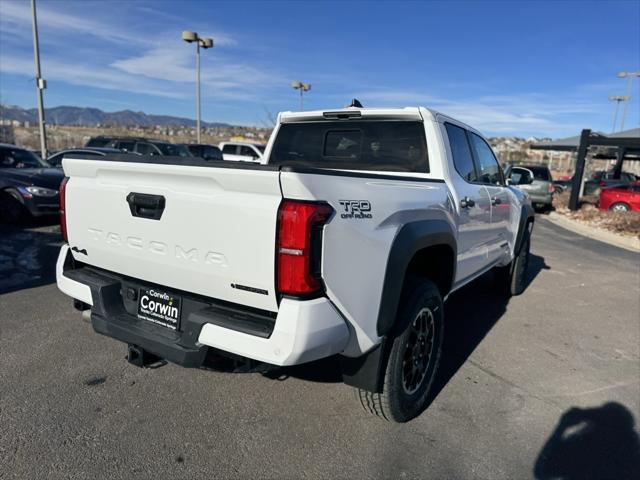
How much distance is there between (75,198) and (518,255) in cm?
519

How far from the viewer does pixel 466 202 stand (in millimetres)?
3637

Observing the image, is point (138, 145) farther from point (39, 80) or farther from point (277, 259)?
point (277, 259)

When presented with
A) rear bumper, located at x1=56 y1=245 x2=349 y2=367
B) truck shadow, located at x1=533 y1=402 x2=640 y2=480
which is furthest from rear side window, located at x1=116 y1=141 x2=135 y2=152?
truck shadow, located at x1=533 y1=402 x2=640 y2=480

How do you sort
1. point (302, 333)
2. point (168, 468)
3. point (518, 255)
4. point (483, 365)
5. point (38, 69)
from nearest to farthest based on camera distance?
point (302, 333)
point (168, 468)
point (483, 365)
point (518, 255)
point (38, 69)

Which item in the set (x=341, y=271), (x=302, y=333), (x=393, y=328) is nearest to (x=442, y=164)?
(x=393, y=328)

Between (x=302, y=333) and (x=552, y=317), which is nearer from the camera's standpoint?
(x=302, y=333)

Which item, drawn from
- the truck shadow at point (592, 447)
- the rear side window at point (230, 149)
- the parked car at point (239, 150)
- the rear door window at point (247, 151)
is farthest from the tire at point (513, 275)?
the rear side window at point (230, 149)

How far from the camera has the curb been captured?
11753mm

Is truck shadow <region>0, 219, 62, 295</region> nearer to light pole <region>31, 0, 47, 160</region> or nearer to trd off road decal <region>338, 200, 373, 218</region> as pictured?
trd off road decal <region>338, 200, 373, 218</region>

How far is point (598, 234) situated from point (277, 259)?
13.9 m

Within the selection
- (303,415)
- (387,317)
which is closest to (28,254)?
(303,415)

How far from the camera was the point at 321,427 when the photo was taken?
2.91m

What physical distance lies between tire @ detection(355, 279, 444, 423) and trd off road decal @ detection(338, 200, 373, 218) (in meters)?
0.78

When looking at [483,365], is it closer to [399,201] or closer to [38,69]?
[399,201]
